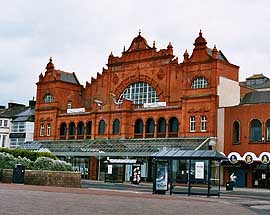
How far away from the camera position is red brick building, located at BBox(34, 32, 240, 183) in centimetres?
6025

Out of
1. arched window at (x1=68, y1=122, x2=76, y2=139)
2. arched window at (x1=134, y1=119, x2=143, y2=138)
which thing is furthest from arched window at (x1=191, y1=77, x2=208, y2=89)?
arched window at (x1=68, y1=122, x2=76, y2=139)

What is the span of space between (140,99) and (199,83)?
34.6 feet

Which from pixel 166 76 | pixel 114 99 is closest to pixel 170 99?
pixel 166 76

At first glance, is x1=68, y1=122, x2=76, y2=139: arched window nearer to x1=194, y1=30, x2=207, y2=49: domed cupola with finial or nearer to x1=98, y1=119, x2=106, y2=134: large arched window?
x1=98, y1=119, x2=106, y2=134: large arched window

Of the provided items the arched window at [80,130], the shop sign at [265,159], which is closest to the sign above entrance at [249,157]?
the shop sign at [265,159]

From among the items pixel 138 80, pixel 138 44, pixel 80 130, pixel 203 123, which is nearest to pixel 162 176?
pixel 203 123

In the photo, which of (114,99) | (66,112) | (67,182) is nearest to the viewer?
(67,182)

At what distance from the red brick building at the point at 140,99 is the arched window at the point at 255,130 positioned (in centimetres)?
431

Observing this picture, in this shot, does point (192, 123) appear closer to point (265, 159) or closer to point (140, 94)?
point (265, 159)

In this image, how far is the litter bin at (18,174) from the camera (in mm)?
34688

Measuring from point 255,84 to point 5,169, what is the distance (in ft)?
206

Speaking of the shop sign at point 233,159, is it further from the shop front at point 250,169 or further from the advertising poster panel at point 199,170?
the advertising poster panel at point 199,170

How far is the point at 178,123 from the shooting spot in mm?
62000

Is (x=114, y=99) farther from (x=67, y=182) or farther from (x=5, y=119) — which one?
(x=67, y=182)
